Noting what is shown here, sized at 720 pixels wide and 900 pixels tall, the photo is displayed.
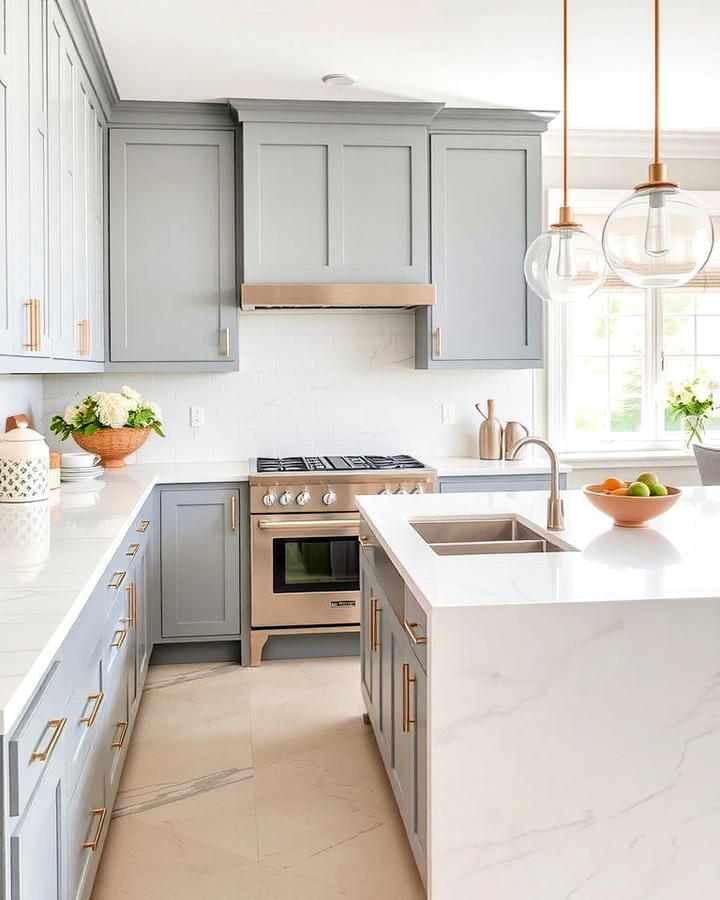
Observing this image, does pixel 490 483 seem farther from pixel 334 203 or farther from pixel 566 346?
pixel 334 203

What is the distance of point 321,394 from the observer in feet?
15.2

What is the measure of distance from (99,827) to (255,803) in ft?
2.20

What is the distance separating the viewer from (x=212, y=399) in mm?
4543

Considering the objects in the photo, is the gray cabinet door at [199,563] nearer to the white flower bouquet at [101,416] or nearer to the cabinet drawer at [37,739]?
the white flower bouquet at [101,416]

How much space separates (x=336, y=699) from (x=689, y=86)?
314 cm

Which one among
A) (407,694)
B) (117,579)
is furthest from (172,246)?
(407,694)

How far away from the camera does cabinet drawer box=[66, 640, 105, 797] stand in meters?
1.80

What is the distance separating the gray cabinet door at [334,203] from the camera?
4.13 m

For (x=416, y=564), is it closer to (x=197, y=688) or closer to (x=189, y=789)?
(x=189, y=789)

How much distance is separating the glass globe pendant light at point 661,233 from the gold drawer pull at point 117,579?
5.26ft

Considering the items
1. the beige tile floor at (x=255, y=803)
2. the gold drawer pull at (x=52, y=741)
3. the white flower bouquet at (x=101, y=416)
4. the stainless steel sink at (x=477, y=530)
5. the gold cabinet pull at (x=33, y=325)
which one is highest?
the gold cabinet pull at (x=33, y=325)

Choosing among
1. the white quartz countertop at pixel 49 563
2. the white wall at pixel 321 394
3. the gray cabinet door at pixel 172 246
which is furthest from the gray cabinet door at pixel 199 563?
the gray cabinet door at pixel 172 246

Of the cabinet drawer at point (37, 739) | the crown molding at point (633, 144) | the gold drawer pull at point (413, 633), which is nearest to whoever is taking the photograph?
the cabinet drawer at point (37, 739)

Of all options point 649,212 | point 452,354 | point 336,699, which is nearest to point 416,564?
point 649,212
